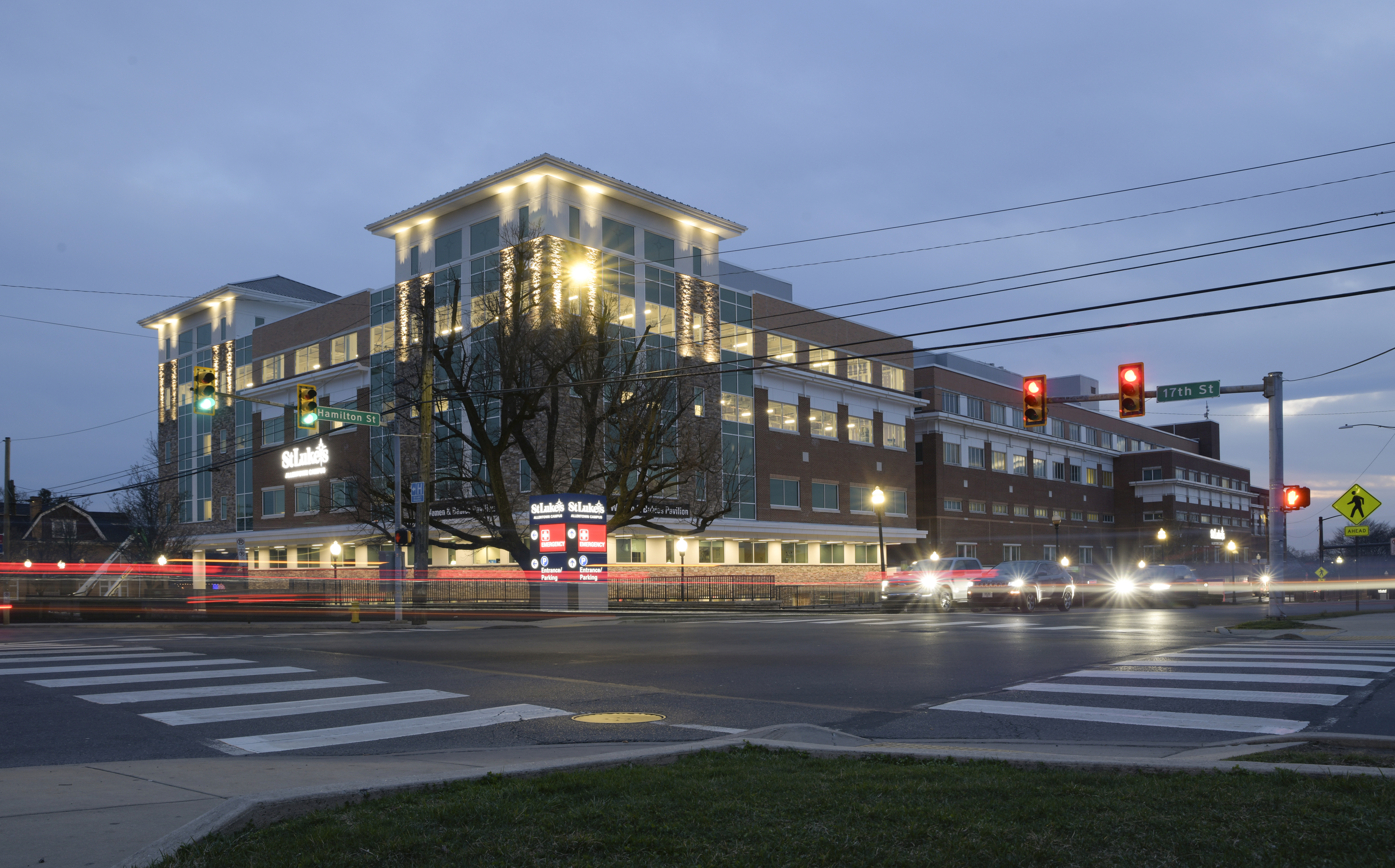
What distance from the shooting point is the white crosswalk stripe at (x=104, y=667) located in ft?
46.6

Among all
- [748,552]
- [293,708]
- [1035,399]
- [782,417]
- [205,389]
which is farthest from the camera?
[782,417]

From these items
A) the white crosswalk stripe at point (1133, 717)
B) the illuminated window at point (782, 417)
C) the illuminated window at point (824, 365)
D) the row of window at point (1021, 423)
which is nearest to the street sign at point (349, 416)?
the white crosswalk stripe at point (1133, 717)

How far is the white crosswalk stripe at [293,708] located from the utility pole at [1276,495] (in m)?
19.5

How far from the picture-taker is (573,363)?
38250mm

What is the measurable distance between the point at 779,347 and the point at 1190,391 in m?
36.2

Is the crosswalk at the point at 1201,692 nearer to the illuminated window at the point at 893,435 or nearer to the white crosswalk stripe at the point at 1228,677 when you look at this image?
the white crosswalk stripe at the point at 1228,677

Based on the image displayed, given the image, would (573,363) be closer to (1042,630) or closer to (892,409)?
(1042,630)

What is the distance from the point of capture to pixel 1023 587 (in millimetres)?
35375

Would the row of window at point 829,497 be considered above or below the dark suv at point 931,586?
above

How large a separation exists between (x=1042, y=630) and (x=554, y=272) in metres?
26.6

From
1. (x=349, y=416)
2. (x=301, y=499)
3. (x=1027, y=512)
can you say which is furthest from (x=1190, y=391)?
(x=1027, y=512)

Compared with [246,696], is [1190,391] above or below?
above

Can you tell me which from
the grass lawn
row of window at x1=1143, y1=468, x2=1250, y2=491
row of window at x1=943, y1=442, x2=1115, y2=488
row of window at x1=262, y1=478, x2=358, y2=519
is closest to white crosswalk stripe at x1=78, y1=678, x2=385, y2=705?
the grass lawn

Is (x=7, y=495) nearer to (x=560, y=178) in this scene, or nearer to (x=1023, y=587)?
(x=560, y=178)
